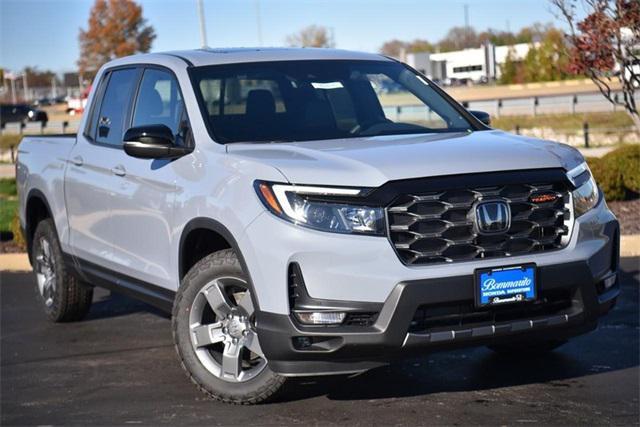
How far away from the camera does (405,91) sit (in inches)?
295

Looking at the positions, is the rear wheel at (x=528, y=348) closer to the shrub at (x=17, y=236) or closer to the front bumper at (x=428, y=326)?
the front bumper at (x=428, y=326)

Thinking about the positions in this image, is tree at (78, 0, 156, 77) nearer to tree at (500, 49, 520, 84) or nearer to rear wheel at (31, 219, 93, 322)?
tree at (500, 49, 520, 84)

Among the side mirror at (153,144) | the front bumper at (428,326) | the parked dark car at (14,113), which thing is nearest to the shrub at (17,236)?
the side mirror at (153,144)

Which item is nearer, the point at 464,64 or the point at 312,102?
the point at 312,102

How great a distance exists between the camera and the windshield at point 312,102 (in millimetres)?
6539

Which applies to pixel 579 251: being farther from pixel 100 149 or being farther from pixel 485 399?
pixel 100 149

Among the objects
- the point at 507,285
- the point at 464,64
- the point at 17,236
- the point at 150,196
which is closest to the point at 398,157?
the point at 507,285

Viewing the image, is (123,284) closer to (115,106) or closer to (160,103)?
(160,103)

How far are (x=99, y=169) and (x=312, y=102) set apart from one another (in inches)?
61.1

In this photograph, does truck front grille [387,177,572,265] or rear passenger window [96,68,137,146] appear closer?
truck front grille [387,177,572,265]

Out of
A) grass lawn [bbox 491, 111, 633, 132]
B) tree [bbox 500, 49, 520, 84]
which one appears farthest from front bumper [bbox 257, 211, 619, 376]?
tree [bbox 500, 49, 520, 84]

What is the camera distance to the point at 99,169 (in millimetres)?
7406

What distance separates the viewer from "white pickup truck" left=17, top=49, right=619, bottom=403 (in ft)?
17.4

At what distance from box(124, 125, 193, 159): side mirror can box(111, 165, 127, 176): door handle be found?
606 mm
